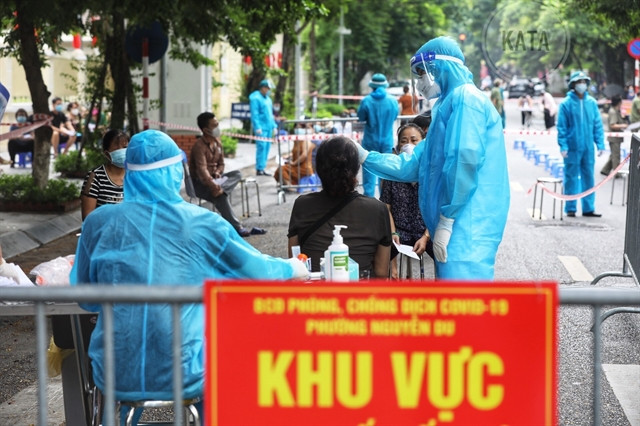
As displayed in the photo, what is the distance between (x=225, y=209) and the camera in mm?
13516

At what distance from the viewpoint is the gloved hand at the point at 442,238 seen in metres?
6.07

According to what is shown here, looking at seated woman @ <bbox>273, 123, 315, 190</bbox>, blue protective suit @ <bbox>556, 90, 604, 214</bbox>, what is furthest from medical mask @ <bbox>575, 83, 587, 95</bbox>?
seated woman @ <bbox>273, 123, 315, 190</bbox>

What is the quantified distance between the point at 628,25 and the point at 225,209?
1294cm

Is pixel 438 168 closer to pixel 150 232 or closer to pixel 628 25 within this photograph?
pixel 150 232

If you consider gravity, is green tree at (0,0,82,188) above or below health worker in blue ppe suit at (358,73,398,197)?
above

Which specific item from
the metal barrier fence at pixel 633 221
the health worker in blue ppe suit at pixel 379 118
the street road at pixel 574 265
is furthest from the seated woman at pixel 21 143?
the metal barrier fence at pixel 633 221

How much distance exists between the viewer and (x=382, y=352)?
323cm

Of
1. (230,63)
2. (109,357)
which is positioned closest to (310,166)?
(109,357)

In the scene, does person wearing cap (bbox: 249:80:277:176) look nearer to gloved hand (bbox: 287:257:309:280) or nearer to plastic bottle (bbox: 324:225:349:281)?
plastic bottle (bbox: 324:225:349:281)

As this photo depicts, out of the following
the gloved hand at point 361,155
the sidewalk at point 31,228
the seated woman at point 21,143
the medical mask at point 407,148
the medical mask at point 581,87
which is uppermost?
the medical mask at point 581,87

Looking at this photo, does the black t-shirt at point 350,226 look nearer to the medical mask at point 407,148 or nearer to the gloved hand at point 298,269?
the gloved hand at point 298,269

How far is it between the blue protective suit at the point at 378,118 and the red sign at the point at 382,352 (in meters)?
13.0

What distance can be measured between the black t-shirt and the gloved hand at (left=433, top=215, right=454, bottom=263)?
36 centimetres

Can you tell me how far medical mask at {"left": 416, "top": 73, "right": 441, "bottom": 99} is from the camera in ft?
21.4
